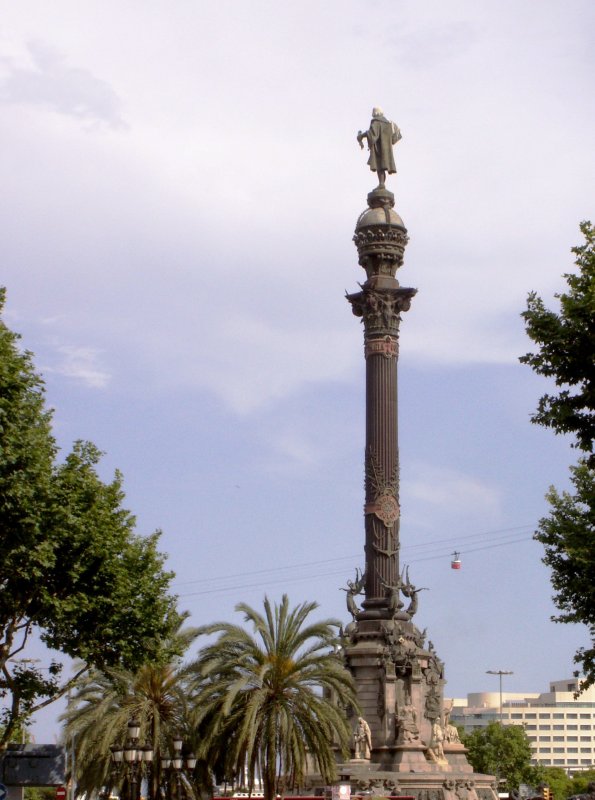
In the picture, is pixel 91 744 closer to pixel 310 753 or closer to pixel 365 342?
pixel 310 753

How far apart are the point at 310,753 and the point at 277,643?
393 cm

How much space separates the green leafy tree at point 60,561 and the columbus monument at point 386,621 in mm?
15379

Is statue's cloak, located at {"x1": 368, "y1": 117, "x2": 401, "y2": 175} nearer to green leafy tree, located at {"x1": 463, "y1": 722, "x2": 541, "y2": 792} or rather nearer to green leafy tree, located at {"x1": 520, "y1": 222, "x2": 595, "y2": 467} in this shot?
green leafy tree, located at {"x1": 520, "y1": 222, "x2": 595, "y2": 467}

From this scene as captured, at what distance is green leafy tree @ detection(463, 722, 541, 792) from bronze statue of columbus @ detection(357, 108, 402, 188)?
55.5 m

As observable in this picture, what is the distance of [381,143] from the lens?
2699 inches

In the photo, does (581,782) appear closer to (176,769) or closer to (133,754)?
(176,769)

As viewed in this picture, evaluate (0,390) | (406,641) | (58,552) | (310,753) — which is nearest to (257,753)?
(310,753)

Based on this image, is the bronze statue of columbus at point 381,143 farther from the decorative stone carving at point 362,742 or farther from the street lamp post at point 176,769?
the street lamp post at point 176,769

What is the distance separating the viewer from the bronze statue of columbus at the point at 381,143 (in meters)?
68.4

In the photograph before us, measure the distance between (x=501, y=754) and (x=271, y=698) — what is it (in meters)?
71.7

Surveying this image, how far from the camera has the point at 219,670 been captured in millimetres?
42156

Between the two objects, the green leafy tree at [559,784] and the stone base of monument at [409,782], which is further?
the green leafy tree at [559,784]

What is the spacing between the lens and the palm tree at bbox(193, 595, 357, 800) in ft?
135

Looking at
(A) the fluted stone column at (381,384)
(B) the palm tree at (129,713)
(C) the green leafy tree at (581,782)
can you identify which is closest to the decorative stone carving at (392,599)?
(A) the fluted stone column at (381,384)
